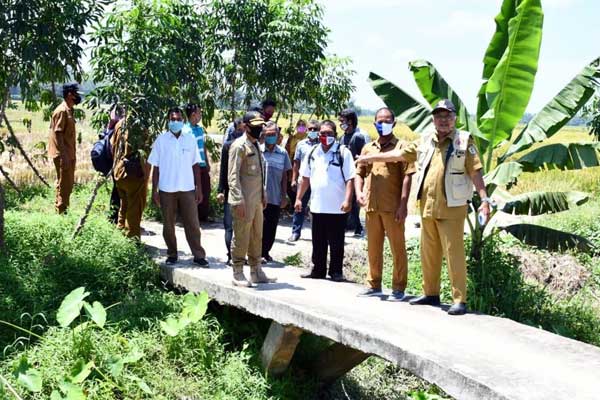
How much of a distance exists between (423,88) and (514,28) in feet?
3.64

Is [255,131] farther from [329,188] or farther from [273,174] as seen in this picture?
[273,174]

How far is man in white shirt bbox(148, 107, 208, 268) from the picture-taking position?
7.25 meters

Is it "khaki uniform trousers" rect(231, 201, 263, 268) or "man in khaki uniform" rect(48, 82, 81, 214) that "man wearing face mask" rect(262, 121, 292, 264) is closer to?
"khaki uniform trousers" rect(231, 201, 263, 268)

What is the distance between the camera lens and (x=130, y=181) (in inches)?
309

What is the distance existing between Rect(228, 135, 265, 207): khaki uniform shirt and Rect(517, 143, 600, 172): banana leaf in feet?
9.07

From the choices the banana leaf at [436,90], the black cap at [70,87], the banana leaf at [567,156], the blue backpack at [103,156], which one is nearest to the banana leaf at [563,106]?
the banana leaf at [567,156]

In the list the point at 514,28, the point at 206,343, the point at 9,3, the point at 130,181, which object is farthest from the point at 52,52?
the point at 514,28

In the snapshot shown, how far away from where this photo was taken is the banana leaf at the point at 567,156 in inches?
293

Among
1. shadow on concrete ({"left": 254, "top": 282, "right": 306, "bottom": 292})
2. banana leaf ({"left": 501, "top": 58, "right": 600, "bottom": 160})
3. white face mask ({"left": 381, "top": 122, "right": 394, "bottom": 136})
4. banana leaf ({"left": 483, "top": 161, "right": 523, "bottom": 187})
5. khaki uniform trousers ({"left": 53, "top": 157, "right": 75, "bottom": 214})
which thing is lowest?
shadow on concrete ({"left": 254, "top": 282, "right": 306, "bottom": 292})

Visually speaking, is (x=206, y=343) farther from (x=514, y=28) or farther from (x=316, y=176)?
(x=514, y=28)

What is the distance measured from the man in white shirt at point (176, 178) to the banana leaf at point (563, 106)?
10.8ft

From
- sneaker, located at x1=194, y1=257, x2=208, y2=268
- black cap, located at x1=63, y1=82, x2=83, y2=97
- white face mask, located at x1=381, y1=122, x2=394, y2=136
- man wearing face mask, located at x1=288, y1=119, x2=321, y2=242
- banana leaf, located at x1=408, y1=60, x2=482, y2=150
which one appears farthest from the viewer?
man wearing face mask, located at x1=288, y1=119, x2=321, y2=242

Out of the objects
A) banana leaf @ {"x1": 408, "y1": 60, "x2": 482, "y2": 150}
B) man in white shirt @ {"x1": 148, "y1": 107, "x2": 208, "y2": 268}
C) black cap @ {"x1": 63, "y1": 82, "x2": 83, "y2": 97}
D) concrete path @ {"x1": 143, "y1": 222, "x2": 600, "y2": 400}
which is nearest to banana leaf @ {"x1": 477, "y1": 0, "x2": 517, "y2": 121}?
banana leaf @ {"x1": 408, "y1": 60, "x2": 482, "y2": 150}

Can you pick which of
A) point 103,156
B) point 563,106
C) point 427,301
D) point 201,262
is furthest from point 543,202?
point 103,156
